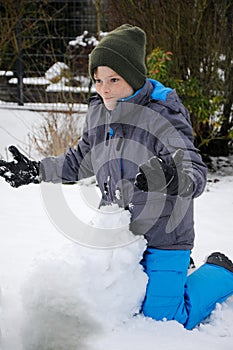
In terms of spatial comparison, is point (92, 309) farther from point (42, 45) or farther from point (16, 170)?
point (42, 45)

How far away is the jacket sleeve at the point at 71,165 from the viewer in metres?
2.36

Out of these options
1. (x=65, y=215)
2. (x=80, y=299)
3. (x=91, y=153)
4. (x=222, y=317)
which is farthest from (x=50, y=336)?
(x=65, y=215)

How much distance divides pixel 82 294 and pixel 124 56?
3.14 feet

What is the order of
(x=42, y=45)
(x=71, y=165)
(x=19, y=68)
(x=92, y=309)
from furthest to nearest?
(x=42, y=45) < (x=19, y=68) < (x=71, y=165) < (x=92, y=309)

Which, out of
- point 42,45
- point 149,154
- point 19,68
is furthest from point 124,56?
point 42,45

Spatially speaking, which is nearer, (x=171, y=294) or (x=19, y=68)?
(x=171, y=294)

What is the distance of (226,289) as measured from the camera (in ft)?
7.19

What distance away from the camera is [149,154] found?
6.61ft

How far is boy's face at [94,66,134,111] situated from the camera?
206cm

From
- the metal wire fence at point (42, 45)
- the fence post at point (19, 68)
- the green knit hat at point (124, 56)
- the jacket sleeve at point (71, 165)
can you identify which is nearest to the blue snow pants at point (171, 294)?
the jacket sleeve at point (71, 165)

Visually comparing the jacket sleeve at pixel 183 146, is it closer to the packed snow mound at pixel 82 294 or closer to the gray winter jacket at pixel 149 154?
the gray winter jacket at pixel 149 154

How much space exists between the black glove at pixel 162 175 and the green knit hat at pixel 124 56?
19.9 inches

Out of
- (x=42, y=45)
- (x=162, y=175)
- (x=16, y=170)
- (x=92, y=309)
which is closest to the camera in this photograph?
(x=162, y=175)

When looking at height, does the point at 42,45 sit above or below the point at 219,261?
below
